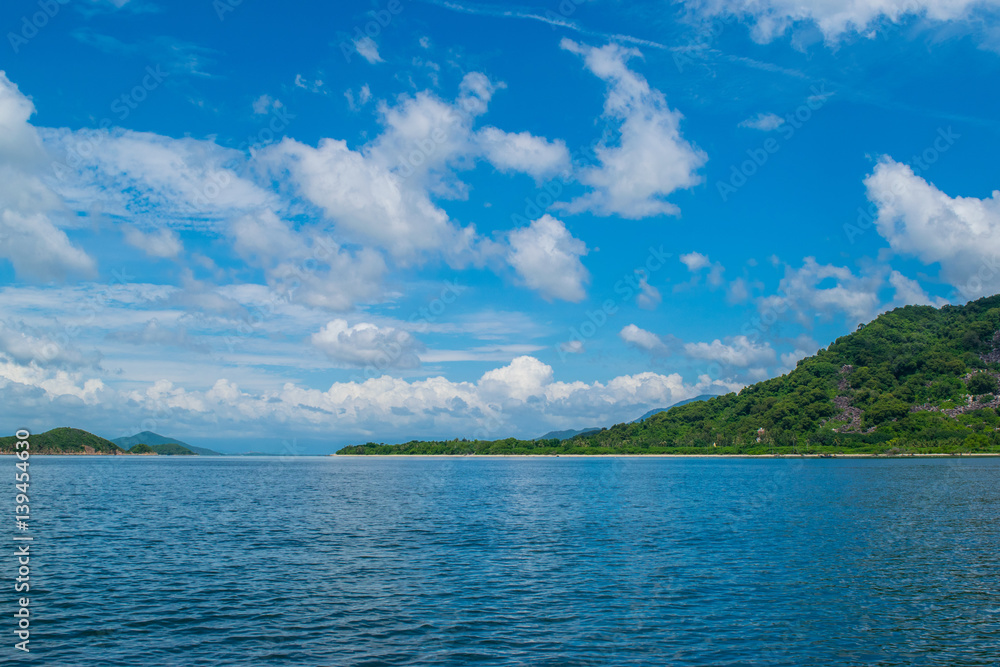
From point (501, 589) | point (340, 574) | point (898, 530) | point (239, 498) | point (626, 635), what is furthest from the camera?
point (239, 498)

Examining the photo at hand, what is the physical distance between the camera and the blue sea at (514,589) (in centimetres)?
2744

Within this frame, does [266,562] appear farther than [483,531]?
No

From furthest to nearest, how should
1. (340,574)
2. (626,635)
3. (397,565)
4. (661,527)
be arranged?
(661,527), (397,565), (340,574), (626,635)

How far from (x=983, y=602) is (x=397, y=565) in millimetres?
35510

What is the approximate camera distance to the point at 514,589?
38.3 meters

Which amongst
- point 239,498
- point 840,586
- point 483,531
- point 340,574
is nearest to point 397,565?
point 340,574

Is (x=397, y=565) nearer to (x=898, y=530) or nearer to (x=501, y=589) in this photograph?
(x=501, y=589)

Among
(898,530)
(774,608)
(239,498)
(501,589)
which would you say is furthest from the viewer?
(239,498)

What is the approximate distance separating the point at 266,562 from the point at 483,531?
75.7 ft

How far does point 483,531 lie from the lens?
208ft

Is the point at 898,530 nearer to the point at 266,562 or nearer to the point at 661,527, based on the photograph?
the point at 661,527

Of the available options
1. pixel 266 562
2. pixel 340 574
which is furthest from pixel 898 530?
pixel 266 562

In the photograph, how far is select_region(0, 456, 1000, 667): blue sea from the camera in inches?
1080

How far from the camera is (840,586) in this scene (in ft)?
128
